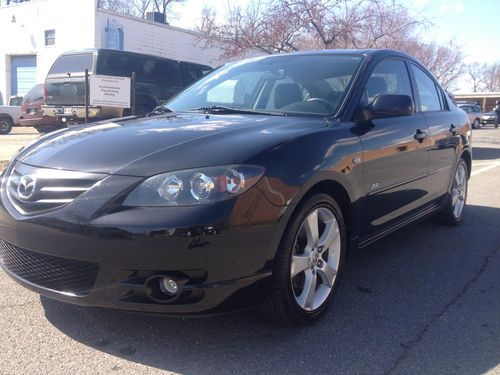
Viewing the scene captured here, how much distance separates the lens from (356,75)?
3.70 meters

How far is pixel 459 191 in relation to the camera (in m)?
5.68

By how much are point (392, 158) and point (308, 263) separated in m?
1.25

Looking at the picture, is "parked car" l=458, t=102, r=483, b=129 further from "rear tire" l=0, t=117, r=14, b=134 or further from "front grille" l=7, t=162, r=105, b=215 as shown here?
"front grille" l=7, t=162, r=105, b=215

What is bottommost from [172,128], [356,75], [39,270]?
[39,270]

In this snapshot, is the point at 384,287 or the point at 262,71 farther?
the point at 262,71

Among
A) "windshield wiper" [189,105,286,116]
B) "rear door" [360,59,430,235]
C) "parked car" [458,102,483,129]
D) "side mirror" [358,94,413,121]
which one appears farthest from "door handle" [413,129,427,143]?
"parked car" [458,102,483,129]

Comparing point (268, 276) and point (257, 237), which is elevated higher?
point (257, 237)

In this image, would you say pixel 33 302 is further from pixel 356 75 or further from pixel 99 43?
pixel 99 43

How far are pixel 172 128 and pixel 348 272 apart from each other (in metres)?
1.87

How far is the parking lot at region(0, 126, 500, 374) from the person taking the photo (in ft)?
8.41

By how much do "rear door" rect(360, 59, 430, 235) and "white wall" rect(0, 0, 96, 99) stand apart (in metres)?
17.7

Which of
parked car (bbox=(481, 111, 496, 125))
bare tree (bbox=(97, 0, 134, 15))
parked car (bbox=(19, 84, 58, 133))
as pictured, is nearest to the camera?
parked car (bbox=(19, 84, 58, 133))

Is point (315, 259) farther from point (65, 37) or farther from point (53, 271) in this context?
point (65, 37)

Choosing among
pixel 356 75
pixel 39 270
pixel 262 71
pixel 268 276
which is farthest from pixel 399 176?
pixel 39 270
